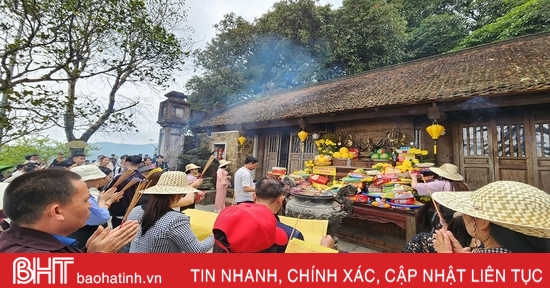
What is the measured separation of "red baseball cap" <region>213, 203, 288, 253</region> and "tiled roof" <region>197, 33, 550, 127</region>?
5.14m

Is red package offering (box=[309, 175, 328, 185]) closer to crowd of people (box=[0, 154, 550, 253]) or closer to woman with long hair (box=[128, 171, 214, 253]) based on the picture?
crowd of people (box=[0, 154, 550, 253])

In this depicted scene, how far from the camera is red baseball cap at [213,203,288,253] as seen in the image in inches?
52.5

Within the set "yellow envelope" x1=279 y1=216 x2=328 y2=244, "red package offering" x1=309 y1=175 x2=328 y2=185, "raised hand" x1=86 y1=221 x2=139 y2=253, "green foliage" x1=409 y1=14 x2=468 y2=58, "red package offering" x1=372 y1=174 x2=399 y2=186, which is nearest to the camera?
"raised hand" x1=86 y1=221 x2=139 y2=253

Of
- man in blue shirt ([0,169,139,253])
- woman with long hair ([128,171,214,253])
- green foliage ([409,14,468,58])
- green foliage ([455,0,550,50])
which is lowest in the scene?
woman with long hair ([128,171,214,253])

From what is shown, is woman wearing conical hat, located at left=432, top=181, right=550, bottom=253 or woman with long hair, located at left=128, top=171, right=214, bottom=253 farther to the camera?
woman with long hair, located at left=128, top=171, right=214, bottom=253

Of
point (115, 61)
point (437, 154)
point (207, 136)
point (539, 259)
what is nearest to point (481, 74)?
point (437, 154)

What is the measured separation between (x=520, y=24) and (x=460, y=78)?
411 inches

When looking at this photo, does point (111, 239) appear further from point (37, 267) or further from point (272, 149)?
point (272, 149)

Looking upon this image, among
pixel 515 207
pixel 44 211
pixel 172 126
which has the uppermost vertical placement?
pixel 172 126

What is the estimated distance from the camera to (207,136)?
38.1 ft

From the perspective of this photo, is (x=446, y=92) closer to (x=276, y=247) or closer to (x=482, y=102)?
(x=482, y=102)

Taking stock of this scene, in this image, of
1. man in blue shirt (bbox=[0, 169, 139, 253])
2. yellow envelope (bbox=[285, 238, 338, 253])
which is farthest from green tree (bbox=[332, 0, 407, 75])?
man in blue shirt (bbox=[0, 169, 139, 253])

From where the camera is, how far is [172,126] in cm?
1072

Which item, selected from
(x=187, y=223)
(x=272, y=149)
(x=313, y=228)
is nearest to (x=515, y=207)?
(x=313, y=228)
